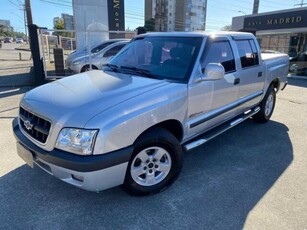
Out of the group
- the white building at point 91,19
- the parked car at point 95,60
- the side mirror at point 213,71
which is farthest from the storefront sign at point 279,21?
the side mirror at point 213,71

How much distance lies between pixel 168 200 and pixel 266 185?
129cm

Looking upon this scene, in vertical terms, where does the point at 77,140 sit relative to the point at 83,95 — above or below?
below

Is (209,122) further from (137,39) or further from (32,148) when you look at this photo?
(32,148)

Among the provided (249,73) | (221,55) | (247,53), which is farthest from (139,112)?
(247,53)

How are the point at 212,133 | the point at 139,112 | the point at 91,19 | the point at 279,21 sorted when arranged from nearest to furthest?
the point at 139,112
the point at 212,133
the point at 91,19
the point at 279,21

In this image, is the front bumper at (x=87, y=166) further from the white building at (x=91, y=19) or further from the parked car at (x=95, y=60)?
the white building at (x=91, y=19)

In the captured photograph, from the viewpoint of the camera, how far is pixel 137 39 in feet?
14.0

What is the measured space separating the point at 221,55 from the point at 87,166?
2.54 metres

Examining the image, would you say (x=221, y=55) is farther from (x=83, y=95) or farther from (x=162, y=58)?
(x=83, y=95)

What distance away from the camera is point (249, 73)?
14.5 feet

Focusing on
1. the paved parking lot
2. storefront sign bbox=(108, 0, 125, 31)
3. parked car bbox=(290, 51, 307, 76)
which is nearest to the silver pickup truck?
the paved parking lot

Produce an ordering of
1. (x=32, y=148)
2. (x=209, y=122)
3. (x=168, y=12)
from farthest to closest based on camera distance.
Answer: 1. (x=168, y=12)
2. (x=209, y=122)
3. (x=32, y=148)

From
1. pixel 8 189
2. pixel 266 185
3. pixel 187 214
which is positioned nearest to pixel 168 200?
pixel 187 214

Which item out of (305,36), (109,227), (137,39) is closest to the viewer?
(109,227)
